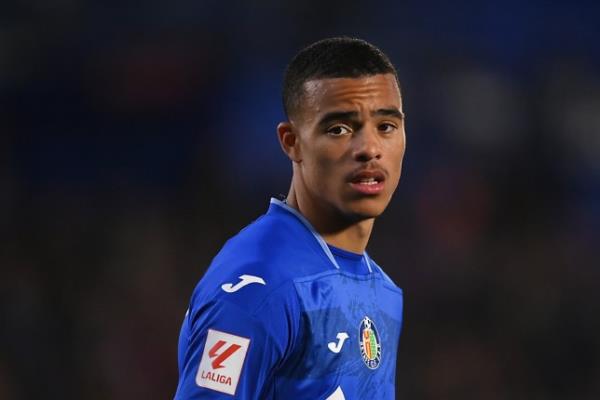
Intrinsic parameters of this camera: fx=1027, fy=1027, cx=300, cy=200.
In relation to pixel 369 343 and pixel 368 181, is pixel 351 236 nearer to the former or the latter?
pixel 368 181

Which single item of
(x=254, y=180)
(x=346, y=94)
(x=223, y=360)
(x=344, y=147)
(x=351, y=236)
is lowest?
(x=223, y=360)

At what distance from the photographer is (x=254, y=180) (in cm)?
815

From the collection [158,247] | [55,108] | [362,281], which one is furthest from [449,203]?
[362,281]

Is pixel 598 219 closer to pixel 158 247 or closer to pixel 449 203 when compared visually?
pixel 449 203

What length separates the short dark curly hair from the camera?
114 inches

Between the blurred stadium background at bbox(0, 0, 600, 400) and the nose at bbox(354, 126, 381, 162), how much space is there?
4529 mm

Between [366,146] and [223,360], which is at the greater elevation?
[366,146]

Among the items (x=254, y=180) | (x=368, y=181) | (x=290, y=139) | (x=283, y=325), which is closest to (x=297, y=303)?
(x=283, y=325)

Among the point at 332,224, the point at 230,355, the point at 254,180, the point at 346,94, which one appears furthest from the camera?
the point at 254,180

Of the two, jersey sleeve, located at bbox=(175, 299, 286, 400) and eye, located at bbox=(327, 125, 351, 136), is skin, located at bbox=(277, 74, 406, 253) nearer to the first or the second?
eye, located at bbox=(327, 125, 351, 136)

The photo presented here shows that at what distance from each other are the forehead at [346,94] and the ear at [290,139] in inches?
4.0

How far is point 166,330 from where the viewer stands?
7.24 m

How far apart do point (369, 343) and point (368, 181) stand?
446 millimetres

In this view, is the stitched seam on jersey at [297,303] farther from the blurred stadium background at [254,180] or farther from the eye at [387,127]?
the blurred stadium background at [254,180]
